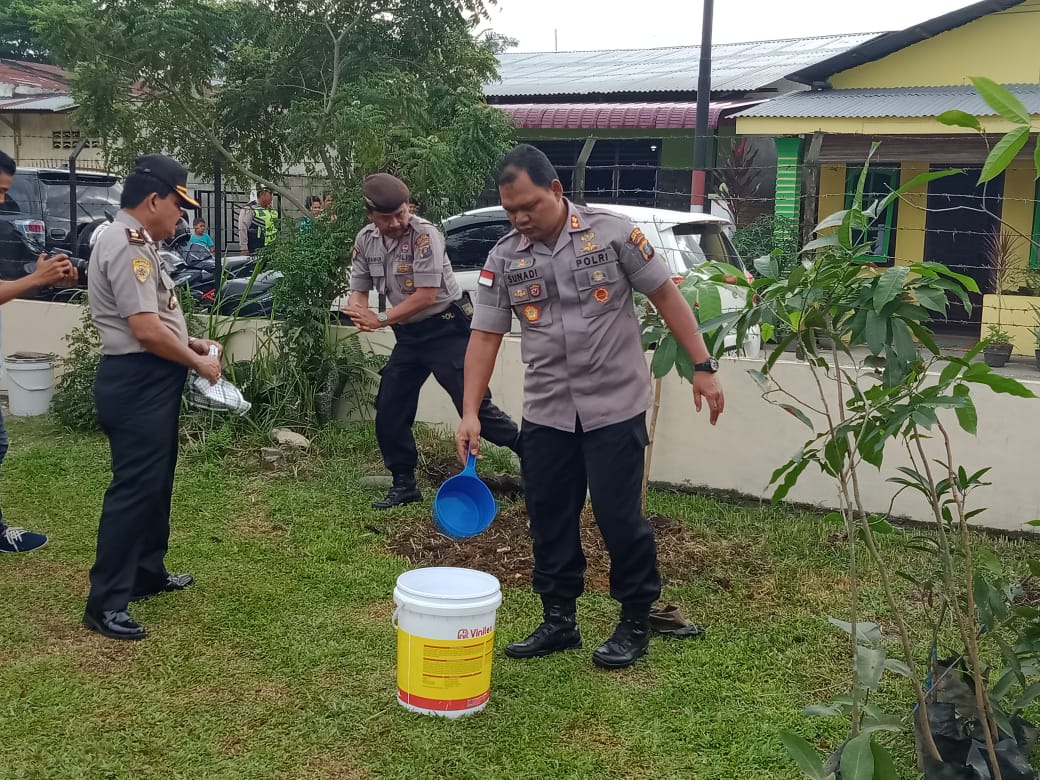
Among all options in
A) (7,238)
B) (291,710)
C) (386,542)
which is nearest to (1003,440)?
(386,542)

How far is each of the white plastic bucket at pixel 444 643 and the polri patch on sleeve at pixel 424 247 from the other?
2541 mm

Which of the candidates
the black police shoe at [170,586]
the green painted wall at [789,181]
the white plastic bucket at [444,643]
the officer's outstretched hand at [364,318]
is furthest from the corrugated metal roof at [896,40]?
the white plastic bucket at [444,643]

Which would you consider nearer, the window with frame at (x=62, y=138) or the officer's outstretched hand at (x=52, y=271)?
the officer's outstretched hand at (x=52, y=271)

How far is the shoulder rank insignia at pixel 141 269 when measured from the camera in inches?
146

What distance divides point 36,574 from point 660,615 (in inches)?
107

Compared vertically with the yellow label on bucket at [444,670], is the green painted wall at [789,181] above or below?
above

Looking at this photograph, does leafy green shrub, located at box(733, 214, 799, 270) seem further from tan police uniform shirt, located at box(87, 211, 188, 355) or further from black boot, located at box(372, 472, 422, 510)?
tan police uniform shirt, located at box(87, 211, 188, 355)

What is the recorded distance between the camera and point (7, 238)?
10875 millimetres

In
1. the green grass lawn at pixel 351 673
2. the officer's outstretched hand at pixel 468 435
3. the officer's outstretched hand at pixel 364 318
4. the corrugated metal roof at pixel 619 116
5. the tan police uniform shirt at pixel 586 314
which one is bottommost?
the green grass lawn at pixel 351 673

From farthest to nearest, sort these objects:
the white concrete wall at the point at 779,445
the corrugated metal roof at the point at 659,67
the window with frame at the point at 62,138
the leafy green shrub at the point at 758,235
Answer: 1. the window with frame at the point at 62,138
2. the corrugated metal roof at the point at 659,67
3. the leafy green shrub at the point at 758,235
4. the white concrete wall at the point at 779,445

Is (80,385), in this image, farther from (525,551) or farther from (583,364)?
(583,364)

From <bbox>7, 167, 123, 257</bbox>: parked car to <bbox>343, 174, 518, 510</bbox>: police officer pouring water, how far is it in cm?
586

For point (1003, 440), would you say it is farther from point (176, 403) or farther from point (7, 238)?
point (7, 238)

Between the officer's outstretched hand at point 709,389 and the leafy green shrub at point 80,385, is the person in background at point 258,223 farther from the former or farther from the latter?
the officer's outstretched hand at point 709,389
